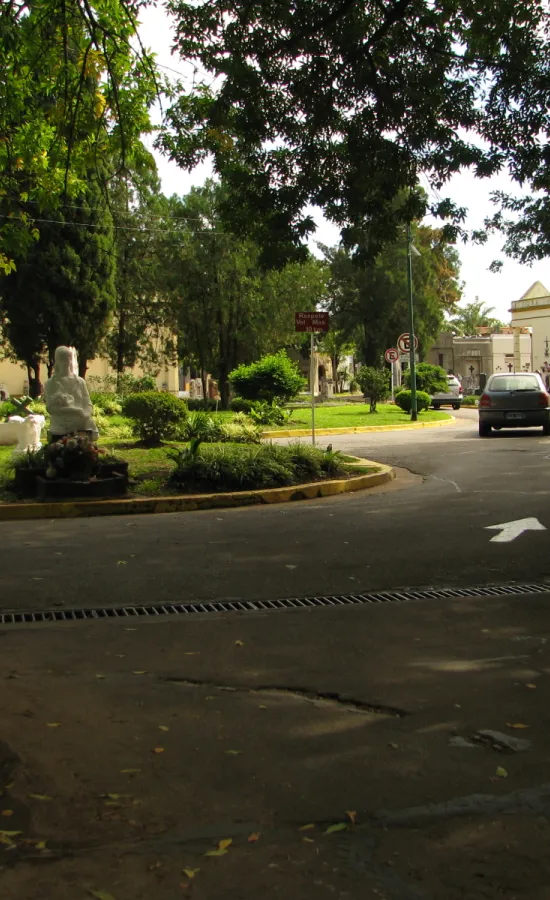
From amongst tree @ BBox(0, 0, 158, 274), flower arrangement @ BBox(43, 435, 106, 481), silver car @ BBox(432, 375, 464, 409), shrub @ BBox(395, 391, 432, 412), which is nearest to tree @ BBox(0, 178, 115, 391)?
shrub @ BBox(395, 391, 432, 412)

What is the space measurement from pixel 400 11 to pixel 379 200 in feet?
8.39

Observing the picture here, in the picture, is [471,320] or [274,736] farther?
[471,320]

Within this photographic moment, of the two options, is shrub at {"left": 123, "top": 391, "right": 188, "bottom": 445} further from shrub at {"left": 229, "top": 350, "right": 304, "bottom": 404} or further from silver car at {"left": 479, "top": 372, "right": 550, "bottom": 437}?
shrub at {"left": 229, "top": 350, "right": 304, "bottom": 404}

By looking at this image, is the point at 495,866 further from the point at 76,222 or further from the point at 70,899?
the point at 76,222

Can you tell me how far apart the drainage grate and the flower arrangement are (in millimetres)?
5268

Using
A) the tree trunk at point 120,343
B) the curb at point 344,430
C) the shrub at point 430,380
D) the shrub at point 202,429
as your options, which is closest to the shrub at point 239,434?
the shrub at point 202,429

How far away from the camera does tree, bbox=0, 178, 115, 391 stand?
32750 mm

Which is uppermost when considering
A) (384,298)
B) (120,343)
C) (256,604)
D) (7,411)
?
(384,298)

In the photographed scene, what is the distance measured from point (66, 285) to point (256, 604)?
2872 centimetres

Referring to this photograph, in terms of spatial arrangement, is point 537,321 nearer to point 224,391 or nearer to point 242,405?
point 224,391

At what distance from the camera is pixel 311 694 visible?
4289 millimetres

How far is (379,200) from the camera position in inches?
472

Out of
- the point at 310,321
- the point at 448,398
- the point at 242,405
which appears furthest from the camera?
the point at 448,398

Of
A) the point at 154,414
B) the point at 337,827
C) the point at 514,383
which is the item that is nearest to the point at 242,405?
the point at 514,383
